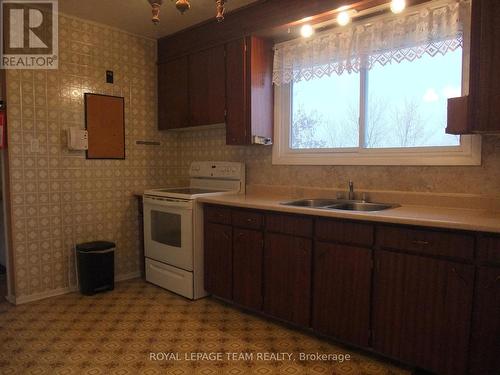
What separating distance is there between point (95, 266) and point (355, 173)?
232 cm

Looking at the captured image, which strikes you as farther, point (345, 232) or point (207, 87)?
point (207, 87)

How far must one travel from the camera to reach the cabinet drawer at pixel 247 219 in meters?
2.53

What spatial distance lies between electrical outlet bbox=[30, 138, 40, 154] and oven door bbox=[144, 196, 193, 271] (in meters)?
0.98

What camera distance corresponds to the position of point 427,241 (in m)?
1.79

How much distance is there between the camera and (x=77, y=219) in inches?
128

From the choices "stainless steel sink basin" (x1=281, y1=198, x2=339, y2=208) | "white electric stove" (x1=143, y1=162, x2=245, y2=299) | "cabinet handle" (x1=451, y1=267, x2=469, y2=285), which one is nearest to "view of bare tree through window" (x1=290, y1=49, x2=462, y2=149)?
"stainless steel sink basin" (x1=281, y1=198, x2=339, y2=208)

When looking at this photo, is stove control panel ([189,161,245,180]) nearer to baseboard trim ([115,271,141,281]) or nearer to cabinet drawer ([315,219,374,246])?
baseboard trim ([115,271,141,281])

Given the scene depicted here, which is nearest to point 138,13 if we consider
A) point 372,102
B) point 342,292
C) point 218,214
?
point 218,214

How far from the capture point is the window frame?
2.19m

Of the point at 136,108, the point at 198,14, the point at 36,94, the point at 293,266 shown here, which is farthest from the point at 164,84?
the point at 293,266

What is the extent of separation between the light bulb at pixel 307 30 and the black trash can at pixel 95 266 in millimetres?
2430

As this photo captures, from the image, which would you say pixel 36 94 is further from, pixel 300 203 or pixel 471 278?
pixel 471 278

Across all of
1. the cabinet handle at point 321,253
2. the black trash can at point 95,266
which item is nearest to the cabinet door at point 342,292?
the cabinet handle at point 321,253

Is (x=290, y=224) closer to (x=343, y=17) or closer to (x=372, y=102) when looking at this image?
(x=372, y=102)
